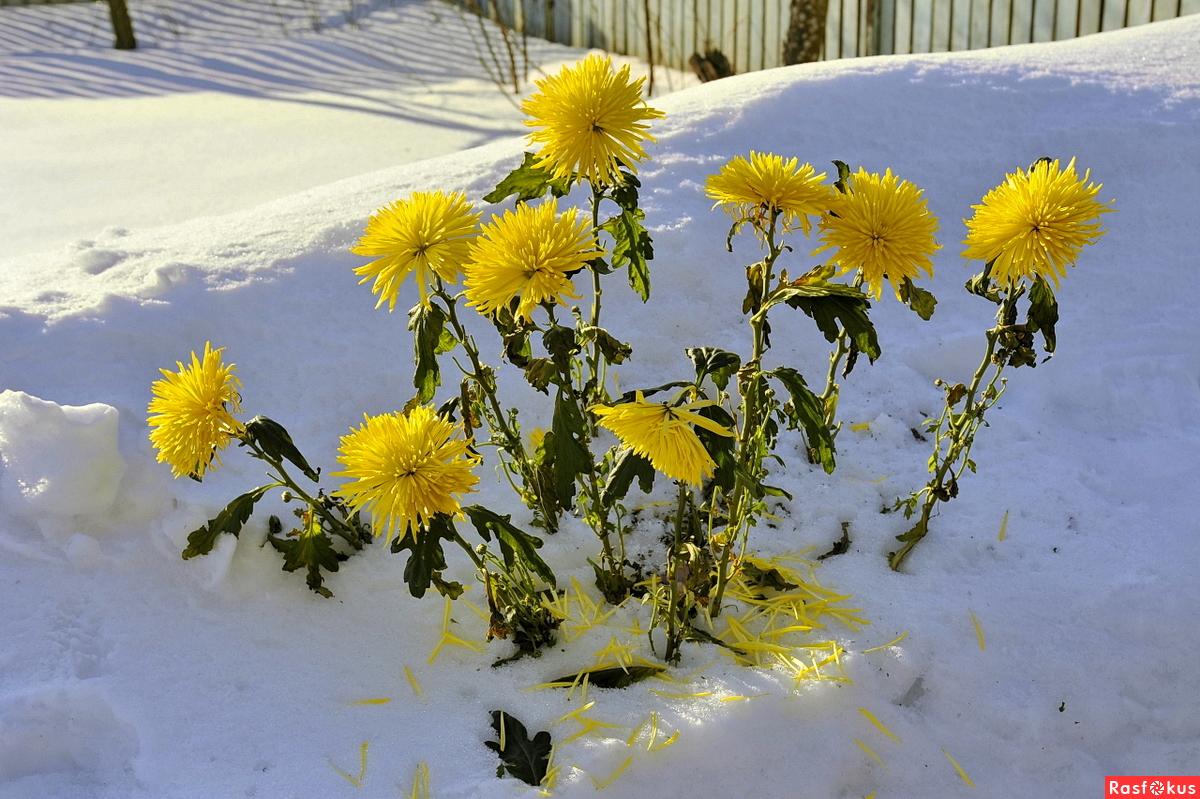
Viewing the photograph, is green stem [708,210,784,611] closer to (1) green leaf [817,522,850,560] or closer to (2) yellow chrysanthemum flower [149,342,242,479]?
(1) green leaf [817,522,850,560]

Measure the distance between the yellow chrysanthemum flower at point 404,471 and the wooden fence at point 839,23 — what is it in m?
4.47

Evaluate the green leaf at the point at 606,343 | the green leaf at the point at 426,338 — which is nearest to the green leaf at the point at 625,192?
the green leaf at the point at 606,343

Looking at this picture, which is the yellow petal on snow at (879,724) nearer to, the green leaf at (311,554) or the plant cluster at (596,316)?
the plant cluster at (596,316)

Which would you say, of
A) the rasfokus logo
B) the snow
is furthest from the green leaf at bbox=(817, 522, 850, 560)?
the rasfokus logo

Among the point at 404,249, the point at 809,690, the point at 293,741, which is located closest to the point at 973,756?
the point at 809,690

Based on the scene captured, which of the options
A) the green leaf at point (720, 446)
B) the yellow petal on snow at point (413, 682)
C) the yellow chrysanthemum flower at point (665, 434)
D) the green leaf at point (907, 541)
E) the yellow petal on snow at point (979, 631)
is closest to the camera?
the yellow chrysanthemum flower at point (665, 434)

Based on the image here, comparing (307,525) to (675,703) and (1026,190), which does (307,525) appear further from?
(1026,190)

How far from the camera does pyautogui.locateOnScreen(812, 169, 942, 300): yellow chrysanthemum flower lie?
1.60 meters

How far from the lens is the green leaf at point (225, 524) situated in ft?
6.28

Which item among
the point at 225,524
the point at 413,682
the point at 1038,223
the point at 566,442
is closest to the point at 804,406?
the point at 566,442

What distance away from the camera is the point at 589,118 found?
1.59 m

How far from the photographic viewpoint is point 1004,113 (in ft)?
11.4

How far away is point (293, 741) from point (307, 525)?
41cm

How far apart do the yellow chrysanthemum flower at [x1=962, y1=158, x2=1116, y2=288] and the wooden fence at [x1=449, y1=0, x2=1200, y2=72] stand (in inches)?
165
